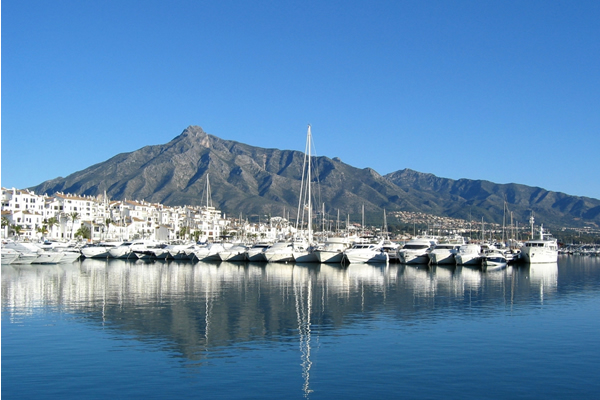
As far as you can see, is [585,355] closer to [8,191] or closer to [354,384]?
[354,384]

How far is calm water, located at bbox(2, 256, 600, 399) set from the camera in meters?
17.5

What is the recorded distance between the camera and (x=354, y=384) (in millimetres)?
17719

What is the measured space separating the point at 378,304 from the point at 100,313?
16223mm

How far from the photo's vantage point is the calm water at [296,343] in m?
17.5

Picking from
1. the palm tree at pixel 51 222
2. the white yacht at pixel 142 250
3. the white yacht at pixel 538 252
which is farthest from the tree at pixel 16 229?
the white yacht at pixel 538 252

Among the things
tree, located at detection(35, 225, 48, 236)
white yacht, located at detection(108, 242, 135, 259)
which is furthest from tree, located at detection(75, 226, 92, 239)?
white yacht, located at detection(108, 242, 135, 259)

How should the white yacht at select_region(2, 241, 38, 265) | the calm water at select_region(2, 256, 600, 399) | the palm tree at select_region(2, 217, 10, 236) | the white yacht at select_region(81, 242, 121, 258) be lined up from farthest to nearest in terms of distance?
the palm tree at select_region(2, 217, 10, 236) → the white yacht at select_region(81, 242, 121, 258) → the white yacht at select_region(2, 241, 38, 265) → the calm water at select_region(2, 256, 600, 399)

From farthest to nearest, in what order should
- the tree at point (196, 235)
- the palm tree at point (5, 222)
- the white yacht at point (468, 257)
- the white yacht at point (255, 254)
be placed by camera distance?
the tree at point (196, 235) → the palm tree at point (5, 222) → the white yacht at point (255, 254) → the white yacht at point (468, 257)

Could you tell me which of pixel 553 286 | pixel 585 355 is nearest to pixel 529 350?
pixel 585 355

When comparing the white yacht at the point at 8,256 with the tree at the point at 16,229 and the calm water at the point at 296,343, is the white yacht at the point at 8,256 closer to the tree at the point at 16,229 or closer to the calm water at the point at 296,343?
the calm water at the point at 296,343

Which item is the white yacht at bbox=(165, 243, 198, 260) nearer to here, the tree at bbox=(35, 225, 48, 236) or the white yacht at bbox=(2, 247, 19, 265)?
the white yacht at bbox=(2, 247, 19, 265)

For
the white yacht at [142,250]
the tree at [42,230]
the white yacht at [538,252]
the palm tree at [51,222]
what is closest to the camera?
the white yacht at [538,252]

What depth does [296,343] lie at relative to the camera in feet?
76.3

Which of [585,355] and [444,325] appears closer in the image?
[585,355]
